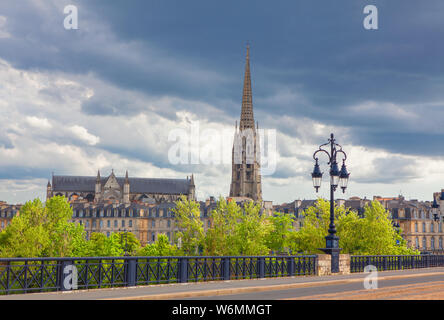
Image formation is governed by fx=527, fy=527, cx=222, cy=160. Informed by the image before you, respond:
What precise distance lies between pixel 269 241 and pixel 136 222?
61702mm

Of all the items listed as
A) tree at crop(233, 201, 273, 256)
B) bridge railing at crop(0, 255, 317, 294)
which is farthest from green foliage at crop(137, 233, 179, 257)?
bridge railing at crop(0, 255, 317, 294)

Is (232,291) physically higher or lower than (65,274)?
lower

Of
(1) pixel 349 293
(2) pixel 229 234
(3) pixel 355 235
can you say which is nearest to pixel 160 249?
(2) pixel 229 234

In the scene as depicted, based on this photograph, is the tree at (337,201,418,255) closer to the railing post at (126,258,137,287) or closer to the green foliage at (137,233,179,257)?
the green foliage at (137,233,179,257)

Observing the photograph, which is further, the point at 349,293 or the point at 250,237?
the point at 250,237

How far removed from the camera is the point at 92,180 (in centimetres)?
17288

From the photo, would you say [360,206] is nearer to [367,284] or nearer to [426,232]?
[426,232]

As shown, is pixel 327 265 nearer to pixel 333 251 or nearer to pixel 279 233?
pixel 333 251

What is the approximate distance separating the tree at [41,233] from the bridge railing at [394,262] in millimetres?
44091

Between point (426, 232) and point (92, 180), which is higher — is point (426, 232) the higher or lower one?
the lower one

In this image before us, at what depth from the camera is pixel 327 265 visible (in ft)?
81.9

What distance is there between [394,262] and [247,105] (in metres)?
155

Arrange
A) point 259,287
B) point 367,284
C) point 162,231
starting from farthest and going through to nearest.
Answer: point 162,231 < point 367,284 < point 259,287

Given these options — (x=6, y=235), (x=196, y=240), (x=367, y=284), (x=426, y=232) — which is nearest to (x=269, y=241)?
(x=196, y=240)
